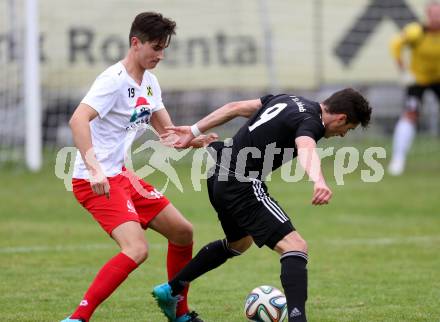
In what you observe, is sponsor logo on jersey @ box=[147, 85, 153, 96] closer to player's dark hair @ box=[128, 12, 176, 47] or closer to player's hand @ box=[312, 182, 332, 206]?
player's dark hair @ box=[128, 12, 176, 47]

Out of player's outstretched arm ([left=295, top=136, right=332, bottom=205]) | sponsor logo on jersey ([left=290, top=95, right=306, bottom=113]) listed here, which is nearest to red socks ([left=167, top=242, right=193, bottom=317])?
sponsor logo on jersey ([left=290, top=95, right=306, bottom=113])

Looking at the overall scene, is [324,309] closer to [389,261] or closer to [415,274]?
[415,274]

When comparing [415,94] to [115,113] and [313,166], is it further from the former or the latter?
[313,166]

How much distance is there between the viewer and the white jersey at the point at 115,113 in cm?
608

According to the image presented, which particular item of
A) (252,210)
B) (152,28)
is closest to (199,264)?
(252,210)

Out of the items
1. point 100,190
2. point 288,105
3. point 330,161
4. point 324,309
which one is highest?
point 288,105

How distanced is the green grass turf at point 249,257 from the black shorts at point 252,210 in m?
0.94

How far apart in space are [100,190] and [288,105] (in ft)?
4.42

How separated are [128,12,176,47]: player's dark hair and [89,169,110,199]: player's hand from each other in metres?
0.96

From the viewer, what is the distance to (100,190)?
5805mm

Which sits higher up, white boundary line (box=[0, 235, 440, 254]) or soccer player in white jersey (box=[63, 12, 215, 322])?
soccer player in white jersey (box=[63, 12, 215, 322])

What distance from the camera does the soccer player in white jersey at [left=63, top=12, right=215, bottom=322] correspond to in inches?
232

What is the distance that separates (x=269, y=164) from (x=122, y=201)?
100cm

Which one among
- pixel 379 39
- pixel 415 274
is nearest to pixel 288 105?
pixel 415 274
